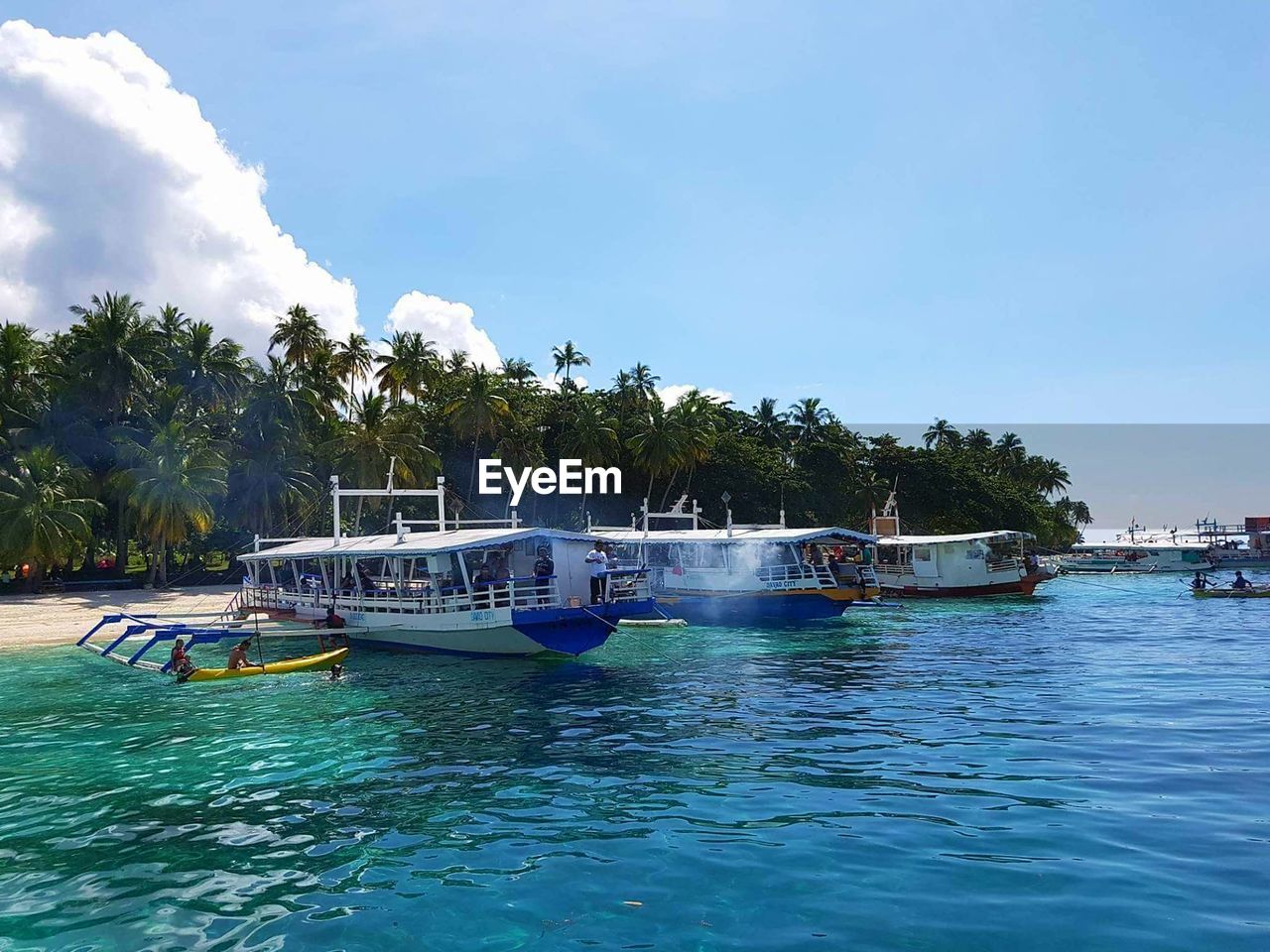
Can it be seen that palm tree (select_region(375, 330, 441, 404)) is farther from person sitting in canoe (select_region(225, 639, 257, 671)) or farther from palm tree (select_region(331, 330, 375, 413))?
person sitting in canoe (select_region(225, 639, 257, 671))

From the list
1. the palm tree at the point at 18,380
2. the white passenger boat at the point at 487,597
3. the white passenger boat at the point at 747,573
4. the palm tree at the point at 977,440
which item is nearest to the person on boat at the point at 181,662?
the white passenger boat at the point at 487,597

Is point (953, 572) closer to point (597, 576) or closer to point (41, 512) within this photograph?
point (597, 576)

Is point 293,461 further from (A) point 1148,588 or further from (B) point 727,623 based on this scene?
(A) point 1148,588

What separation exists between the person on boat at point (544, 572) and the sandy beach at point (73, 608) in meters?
21.7

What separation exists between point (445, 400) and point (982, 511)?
52.8 metres

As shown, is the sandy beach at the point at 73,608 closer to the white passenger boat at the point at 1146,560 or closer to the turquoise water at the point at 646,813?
the turquoise water at the point at 646,813

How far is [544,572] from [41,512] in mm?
35498

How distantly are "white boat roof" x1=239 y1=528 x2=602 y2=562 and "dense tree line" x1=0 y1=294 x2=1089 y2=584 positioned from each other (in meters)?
13.6

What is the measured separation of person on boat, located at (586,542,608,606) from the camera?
2681 cm

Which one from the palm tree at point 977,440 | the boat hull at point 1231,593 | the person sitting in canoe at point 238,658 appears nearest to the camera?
the person sitting in canoe at point 238,658

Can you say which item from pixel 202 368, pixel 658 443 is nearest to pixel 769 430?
pixel 658 443

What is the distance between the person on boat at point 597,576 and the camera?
26812mm

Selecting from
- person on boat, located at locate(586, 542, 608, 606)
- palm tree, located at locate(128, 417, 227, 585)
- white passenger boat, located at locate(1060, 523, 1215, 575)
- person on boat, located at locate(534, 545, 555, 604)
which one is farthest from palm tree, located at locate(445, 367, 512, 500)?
white passenger boat, located at locate(1060, 523, 1215, 575)

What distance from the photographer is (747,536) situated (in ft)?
130
